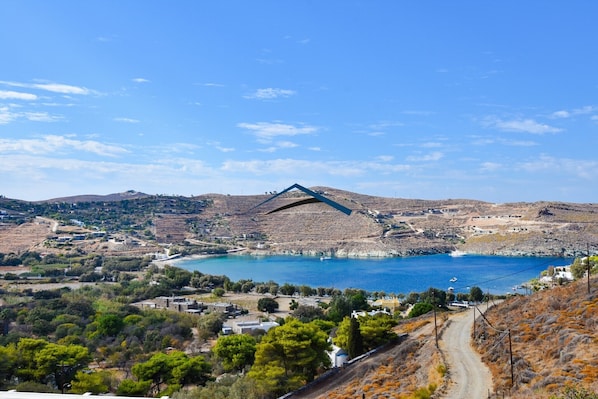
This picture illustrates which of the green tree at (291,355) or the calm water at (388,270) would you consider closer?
the green tree at (291,355)

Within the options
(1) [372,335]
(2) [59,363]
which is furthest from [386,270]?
(2) [59,363]

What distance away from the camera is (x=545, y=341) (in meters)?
7.80

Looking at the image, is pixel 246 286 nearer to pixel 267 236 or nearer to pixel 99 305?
pixel 99 305

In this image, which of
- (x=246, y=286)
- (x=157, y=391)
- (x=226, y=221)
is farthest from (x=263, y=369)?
(x=226, y=221)

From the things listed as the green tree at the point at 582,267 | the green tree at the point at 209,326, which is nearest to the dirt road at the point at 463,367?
the green tree at the point at 582,267

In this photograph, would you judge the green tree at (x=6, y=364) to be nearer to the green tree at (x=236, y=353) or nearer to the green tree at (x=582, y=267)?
the green tree at (x=236, y=353)

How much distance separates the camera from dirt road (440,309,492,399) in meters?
6.52

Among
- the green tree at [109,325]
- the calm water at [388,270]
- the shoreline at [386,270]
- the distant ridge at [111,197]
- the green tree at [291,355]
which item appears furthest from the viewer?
the distant ridge at [111,197]

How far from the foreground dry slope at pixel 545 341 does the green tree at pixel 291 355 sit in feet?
→ 9.64

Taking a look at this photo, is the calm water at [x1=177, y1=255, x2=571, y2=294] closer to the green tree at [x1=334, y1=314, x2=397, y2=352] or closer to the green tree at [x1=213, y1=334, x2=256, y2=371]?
the green tree at [x1=334, y1=314, x2=397, y2=352]

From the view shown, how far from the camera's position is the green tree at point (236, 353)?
36.6 feet

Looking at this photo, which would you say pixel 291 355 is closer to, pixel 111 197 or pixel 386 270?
pixel 386 270

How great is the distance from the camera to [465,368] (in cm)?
763

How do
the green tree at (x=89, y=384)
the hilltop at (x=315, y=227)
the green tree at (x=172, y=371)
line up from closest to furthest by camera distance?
the green tree at (x=89, y=384) < the green tree at (x=172, y=371) < the hilltop at (x=315, y=227)
